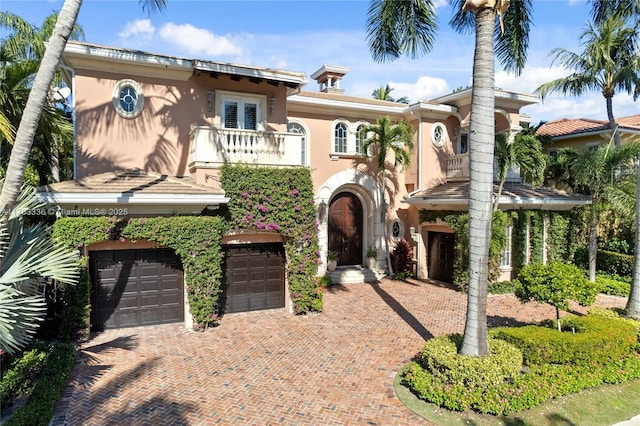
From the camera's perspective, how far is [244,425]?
23.1ft

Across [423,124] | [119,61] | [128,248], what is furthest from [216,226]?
Answer: [423,124]

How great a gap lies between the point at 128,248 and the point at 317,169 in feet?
30.9

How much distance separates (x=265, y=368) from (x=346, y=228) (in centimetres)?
1150

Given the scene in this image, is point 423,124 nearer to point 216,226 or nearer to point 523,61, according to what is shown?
point 523,61

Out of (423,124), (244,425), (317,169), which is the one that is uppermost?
(423,124)

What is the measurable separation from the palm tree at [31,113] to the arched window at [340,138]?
13.1 meters

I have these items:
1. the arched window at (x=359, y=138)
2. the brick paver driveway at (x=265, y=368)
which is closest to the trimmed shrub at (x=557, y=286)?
the brick paver driveway at (x=265, y=368)

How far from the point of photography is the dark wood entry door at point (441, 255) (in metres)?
18.9

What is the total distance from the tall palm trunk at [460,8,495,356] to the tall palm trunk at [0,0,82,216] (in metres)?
8.05

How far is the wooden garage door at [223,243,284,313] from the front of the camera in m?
13.8

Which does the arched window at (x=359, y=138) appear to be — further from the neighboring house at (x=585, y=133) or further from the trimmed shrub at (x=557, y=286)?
the neighboring house at (x=585, y=133)

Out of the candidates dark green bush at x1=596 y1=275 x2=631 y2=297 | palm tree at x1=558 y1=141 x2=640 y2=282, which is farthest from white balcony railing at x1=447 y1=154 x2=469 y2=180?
dark green bush at x1=596 y1=275 x2=631 y2=297

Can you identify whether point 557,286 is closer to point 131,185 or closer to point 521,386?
point 521,386

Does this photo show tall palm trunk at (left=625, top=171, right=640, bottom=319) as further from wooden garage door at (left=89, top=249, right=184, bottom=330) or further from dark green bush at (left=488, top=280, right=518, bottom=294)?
wooden garage door at (left=89, top=249, right=184, bottom=330)
